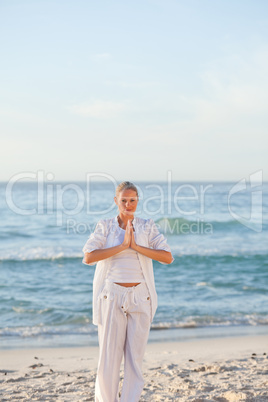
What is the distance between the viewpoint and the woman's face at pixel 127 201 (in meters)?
3.41

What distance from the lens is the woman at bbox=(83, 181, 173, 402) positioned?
334cm

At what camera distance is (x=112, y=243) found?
11.4 ft

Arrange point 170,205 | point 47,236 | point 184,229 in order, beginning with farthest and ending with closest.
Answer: point 170,205
point 184,229
point 47,236

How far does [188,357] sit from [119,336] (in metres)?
3.00

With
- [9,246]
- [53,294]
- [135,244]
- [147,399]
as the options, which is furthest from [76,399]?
[9,246]

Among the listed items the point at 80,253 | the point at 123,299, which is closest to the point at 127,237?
the point at 123,299

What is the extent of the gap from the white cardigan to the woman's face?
11 cm

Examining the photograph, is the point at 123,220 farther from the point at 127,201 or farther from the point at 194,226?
the point at 194,226

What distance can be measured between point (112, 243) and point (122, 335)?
65 cm

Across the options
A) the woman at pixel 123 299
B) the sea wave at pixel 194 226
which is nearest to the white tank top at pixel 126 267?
Answer: the woman at pixel 123 299

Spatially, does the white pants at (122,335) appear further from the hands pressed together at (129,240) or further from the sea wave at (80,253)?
the sea wave at (80,253)

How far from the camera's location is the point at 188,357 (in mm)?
6078

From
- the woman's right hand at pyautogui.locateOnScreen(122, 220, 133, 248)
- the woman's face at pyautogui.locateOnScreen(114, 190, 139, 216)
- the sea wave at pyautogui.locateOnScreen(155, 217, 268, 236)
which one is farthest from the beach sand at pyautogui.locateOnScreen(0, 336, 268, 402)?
the sea wave at pyautogui.locateOnScreen(155, 217, 268, 236)

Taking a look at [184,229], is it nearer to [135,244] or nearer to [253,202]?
[253,202]
